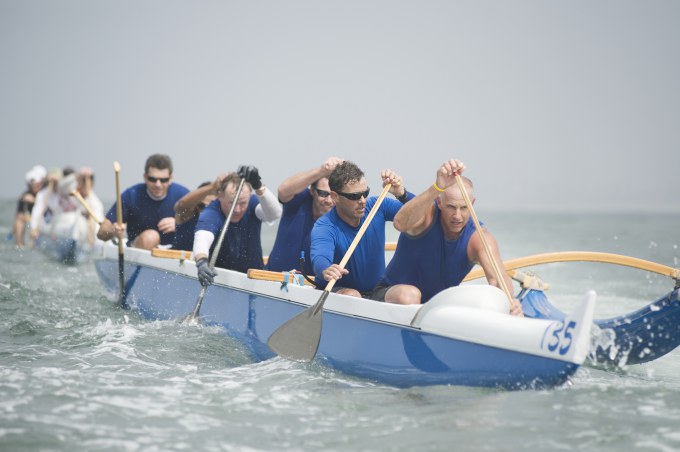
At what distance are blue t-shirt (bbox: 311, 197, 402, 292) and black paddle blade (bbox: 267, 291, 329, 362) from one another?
0.45m

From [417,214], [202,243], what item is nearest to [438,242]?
[417,214]

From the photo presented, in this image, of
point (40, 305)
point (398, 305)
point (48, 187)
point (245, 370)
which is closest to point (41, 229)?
point (48, 187)

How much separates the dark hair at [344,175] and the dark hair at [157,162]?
3.16 metres

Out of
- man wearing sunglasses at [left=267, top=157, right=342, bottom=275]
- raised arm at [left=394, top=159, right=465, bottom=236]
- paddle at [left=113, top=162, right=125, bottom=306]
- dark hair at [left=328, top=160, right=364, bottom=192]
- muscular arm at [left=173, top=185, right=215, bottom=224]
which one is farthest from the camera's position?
paddle at [left=113, top=162, right=125, bottom=306]

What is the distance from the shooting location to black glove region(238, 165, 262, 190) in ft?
21.6

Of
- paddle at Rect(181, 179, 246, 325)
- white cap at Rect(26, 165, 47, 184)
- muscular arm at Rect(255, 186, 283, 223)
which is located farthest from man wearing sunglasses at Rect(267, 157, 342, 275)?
white cap at Rect(26, 165, 47, 184)

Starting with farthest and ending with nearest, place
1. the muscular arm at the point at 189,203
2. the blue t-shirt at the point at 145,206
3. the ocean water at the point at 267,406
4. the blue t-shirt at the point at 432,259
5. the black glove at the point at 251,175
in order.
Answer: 1. the blue t-shirt at the point at 145,206
2. the muscular arm at the point at 189,203
3. the black glove at the point at 251,175
4. the blue t-shirt at the point at 432,259
5. the ocean water at the point at 267,406

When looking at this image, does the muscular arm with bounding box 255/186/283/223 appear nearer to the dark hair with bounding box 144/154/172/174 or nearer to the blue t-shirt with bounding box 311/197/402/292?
the blue t-shirt with bounding box 311/197/402/292

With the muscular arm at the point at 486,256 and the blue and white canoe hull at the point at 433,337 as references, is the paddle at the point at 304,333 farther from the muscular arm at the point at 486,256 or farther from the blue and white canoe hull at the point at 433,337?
the muscular arm at the point at 486,256

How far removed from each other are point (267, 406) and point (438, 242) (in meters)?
1.43

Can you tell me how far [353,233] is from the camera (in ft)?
17.9

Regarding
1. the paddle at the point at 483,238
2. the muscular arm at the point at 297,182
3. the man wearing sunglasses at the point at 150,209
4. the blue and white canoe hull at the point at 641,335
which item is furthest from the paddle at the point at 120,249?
the blue and white canoe hull at the point at 641,335

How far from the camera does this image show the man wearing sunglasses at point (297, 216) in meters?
6.30

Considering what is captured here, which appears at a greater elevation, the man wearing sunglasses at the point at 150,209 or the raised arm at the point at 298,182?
the raised arm at the point at 298,182
